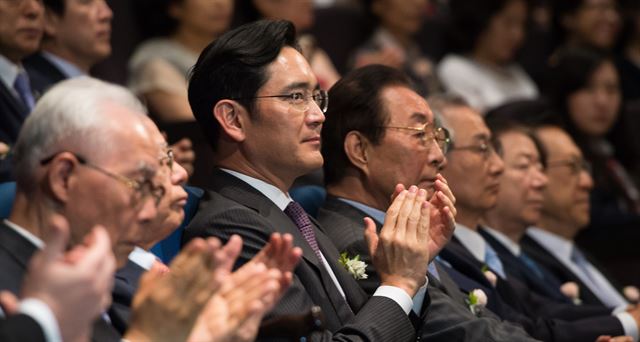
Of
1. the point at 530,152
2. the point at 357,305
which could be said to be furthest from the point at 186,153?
the point at 530,152

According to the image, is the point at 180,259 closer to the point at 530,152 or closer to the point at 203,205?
the point at 203,205

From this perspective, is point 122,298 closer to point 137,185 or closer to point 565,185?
point 137,185

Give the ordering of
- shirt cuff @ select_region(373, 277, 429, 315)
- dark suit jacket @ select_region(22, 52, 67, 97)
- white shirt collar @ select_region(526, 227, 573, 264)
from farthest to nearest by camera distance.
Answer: white shirt collar @ select_region(526, 227, 573, 264) < dark suit jacket @ select_region(22, 52, 67, 97) < shirt cuff @ select_region(373, 277, 429, 315)

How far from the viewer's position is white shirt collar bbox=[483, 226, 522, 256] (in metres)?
3.67

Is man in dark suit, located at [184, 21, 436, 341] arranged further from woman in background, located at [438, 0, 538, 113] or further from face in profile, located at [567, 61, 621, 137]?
woman in background, located at [438, 0, 538, 113]

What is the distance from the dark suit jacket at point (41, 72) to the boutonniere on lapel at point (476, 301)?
1511 mm

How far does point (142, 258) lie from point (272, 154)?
1.50 ft

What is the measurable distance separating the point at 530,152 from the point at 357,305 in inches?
57.7

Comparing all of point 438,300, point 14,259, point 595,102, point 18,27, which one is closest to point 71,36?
point 18,27

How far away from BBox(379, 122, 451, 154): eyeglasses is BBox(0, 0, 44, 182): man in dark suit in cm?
111

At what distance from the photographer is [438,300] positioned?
255 cm

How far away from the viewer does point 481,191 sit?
11.1ft

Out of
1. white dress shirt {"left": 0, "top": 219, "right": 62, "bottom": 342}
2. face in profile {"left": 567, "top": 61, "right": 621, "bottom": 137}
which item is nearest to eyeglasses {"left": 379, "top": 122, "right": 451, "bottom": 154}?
white dress shirt {"left": 0, "top": 219, "right": 62, "bottom": 342}

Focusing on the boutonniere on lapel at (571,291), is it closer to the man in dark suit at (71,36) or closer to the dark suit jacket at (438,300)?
the dark suit jacket at (438,300)
